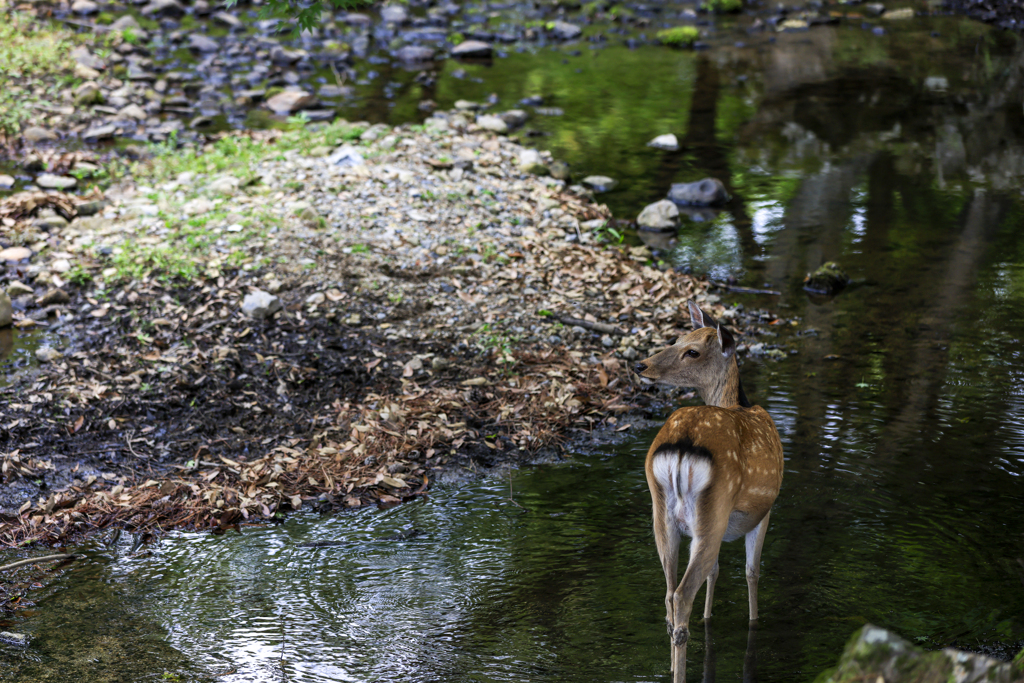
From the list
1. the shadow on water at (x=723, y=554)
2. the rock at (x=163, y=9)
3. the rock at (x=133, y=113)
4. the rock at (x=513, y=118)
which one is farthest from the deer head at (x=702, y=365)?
the rock at (x=163, y=9)

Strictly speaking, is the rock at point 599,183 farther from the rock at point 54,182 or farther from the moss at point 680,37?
the moss at point 680,37

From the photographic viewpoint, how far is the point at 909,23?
64.4 ft

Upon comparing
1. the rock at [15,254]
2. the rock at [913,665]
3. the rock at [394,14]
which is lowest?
the rock at [15,254]

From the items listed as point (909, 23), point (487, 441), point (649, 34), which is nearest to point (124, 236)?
point (487, 441)

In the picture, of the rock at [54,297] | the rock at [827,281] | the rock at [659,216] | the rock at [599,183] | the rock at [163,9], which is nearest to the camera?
the rock at [54,297]

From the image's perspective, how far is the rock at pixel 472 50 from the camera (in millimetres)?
17922

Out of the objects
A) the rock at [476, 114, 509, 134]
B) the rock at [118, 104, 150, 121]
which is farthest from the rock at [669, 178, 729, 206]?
the rock at [118, 104, 150, 121]

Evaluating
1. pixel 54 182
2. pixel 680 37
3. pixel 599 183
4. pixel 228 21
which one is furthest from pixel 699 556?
pixel 228 21

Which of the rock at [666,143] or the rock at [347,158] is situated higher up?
the rock at [347,158]

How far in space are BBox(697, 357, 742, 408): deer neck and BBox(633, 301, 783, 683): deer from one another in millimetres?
264

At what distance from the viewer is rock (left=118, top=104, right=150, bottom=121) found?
12977 millimetres

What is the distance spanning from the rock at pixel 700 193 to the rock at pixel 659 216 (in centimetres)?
80

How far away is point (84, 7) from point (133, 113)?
7.49 meters

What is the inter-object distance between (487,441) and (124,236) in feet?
15.6
